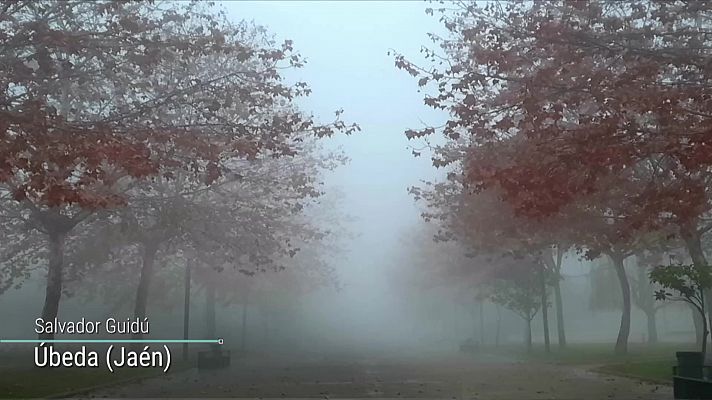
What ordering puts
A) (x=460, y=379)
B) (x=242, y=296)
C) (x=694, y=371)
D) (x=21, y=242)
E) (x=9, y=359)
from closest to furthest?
(x=694, y=371) → (x=460, y=379) → (x=9, y=359) → (x=21, y=242) → (x=242, y=296)

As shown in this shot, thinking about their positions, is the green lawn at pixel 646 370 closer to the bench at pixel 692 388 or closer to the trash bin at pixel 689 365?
the trash bin at pixel 689 365

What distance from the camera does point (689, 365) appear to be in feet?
48.6

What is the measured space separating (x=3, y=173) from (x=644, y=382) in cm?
1431

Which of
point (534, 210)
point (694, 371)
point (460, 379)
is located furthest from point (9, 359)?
point (694, 371)

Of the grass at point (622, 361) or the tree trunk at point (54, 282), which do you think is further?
the tree trunk at point (54, 282)

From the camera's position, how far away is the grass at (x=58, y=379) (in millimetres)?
15180

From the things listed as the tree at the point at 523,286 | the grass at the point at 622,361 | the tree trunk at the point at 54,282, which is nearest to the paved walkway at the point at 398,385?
the grass at the point at 622,361

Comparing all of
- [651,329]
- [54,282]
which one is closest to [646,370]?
[54,282]

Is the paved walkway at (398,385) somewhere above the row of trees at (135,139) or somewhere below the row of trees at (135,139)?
below

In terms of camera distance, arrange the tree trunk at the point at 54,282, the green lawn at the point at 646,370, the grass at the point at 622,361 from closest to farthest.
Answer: the green lawn at the point at 646,370 < the grass at the point at 622,361 < the tree trunk at the point at 54,282

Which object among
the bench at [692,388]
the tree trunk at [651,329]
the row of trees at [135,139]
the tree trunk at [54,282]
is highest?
the row of trees at [135,139]

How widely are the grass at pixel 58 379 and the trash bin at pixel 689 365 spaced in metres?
12.5

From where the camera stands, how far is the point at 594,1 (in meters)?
13.6

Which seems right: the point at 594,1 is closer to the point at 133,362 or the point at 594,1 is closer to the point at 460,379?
the point at 460,379
